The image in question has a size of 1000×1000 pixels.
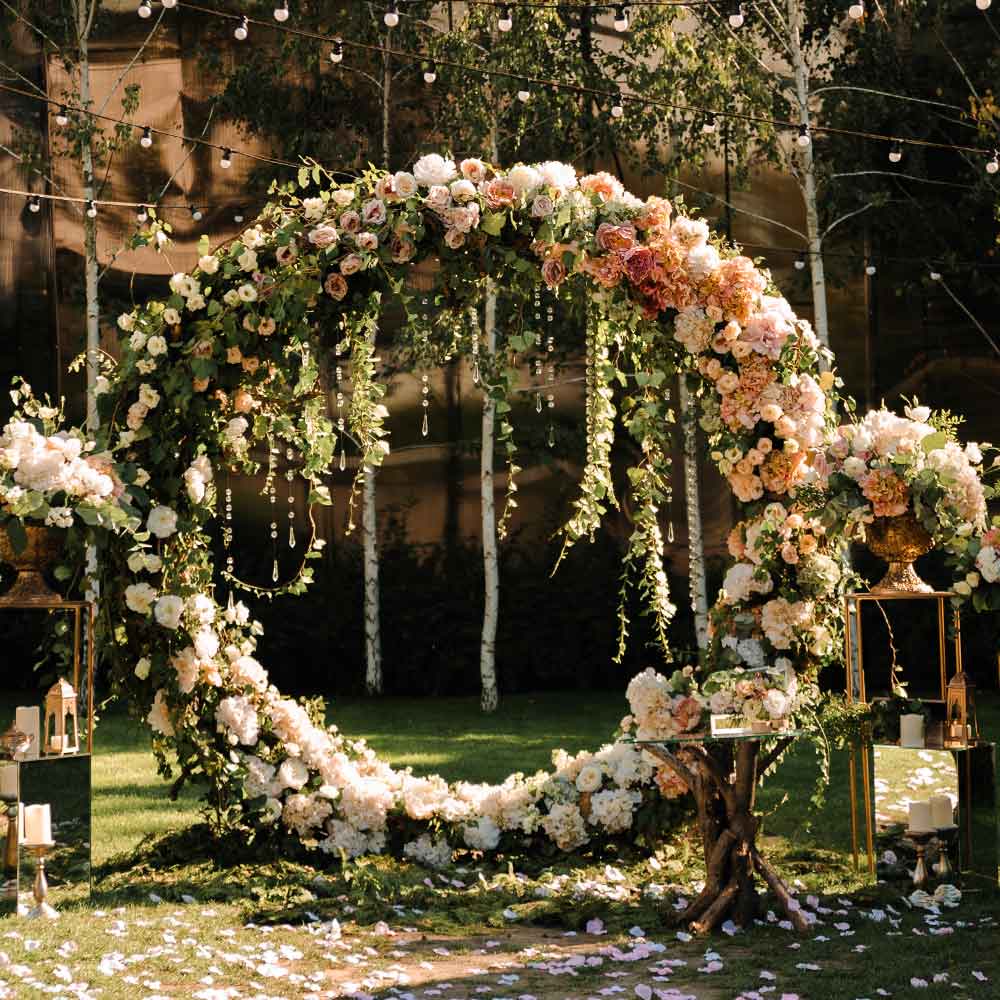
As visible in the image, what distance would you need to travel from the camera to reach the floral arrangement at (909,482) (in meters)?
5.18

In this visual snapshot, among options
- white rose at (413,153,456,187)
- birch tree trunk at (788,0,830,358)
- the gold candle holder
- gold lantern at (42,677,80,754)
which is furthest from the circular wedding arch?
birch tree trunk at (788,0,830,358)

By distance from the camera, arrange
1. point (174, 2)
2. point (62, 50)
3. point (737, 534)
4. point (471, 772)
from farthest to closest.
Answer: point (62, 50), point (471, 772), point (174, 2), point (737, 534)

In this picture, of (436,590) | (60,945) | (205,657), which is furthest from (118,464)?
(436,590)

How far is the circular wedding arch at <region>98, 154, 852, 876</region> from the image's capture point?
542 centimetres

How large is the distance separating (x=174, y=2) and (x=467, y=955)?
17.6 feet

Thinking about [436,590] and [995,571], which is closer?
[995,571]

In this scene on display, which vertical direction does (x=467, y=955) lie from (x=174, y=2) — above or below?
below

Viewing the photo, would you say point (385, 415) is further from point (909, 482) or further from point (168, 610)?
point (909, 482)

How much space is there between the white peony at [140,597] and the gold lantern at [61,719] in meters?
0.40

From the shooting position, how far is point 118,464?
5.61 m

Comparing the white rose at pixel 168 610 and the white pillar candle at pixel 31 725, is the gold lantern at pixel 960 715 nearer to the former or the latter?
the white rose at pixel 168 610

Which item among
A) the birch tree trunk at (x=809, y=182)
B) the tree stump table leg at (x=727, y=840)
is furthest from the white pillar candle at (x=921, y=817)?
the birch tree trunk at (x=809, y=182)

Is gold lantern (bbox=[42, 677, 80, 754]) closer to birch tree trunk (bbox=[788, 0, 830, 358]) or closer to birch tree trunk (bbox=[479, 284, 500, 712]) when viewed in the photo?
birch tree trunk (bbox=[479, 284, 500, 712])

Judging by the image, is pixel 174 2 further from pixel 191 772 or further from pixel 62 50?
pixel 62 50
